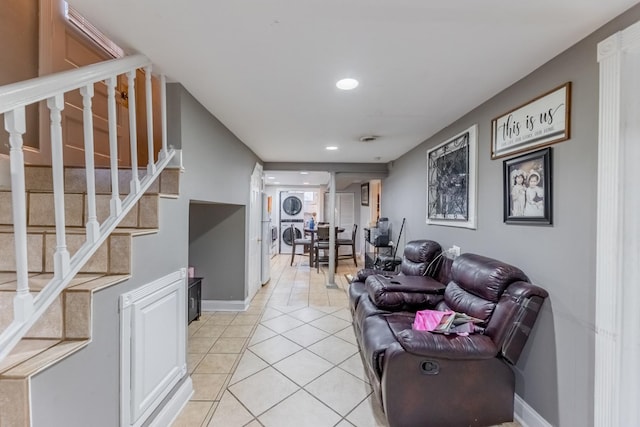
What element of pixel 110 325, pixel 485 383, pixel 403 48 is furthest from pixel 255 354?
pixel 403 48

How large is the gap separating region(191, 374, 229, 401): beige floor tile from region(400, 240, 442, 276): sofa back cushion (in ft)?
6.98

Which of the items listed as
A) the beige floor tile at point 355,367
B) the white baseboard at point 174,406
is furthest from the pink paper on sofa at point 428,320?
the white baseboard at point 174,406

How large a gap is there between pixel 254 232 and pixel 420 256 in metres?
2.33

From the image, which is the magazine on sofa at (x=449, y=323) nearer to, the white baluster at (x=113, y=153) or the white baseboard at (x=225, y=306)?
the white baluster at (x=113, y=153)

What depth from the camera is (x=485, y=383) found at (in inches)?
61.7

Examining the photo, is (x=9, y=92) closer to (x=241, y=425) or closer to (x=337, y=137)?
(x=241, y=425)

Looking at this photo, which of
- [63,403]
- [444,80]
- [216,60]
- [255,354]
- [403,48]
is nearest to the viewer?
[63,403]

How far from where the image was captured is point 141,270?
1.46 metres

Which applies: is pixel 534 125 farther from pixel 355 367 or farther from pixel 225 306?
pixel 225 306

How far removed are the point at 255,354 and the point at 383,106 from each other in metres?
2.48

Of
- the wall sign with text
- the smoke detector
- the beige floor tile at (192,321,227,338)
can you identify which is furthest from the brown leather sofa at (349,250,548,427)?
the smoke detector

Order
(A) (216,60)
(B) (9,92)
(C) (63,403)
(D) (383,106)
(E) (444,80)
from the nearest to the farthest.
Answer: (B) (9,92) → (C) (63,403) → (A) (216,60) → (E) (444,80) → (D) (383,106)

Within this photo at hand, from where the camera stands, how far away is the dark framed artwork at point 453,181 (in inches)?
93.1

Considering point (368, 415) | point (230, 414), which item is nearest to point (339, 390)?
point (368, 415)
